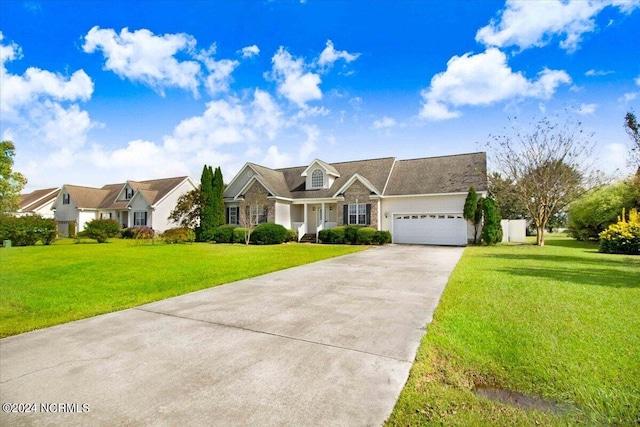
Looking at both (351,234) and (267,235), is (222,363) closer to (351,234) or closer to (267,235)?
(351,234)

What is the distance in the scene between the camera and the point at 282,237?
23609 mm

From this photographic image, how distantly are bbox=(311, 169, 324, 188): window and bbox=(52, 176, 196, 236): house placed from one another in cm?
1576

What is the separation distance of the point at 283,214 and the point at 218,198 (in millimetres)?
6135

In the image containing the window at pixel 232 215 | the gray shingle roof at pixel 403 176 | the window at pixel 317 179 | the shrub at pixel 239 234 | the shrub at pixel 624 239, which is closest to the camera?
the shrub at pixel 624 239

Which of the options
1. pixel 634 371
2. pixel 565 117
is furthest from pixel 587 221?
pixel 634 371

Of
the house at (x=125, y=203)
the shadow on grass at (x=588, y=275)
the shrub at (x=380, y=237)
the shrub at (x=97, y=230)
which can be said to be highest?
the house at (x=125, y=203)

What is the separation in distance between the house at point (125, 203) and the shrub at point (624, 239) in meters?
34.7

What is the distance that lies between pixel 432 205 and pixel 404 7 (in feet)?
45.0

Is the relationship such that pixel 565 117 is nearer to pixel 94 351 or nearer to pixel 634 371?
pixel 634 371

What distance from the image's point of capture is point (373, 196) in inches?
917

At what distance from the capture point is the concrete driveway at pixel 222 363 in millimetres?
2799

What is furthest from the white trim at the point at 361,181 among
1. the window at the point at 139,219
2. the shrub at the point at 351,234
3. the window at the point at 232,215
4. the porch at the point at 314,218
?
the window at the point at 139,219

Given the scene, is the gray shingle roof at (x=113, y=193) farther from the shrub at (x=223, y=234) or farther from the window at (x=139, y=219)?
the shrub at (x=223, y=234)

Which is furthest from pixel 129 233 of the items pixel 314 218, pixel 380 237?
pixel 380 237
